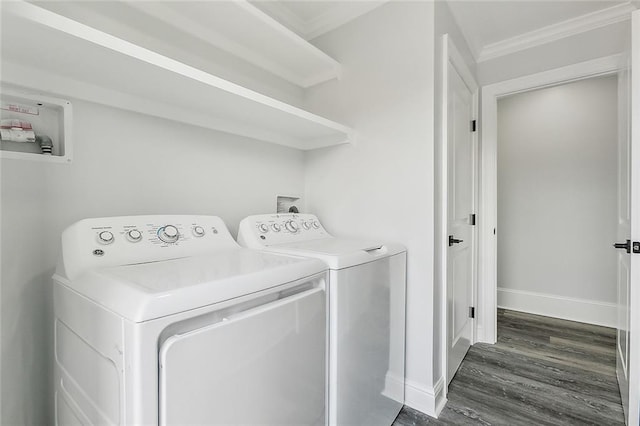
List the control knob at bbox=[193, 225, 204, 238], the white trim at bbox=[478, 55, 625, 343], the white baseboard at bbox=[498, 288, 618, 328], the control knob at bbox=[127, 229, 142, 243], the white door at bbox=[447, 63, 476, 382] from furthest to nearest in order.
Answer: the white baseboard at bbox=[498, 288, 618, 328] < the white trim at bbox=[478, 55, 625, 343] < the white door at bbox=[447, 63, 476, 382] < the control knob at bbox=[193, 225, 204, 238] < the control knob at bbox=[127, 229, 142, 243]

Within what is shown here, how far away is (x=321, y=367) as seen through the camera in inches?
43.4

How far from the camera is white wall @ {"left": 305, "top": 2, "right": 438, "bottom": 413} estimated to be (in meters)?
1.59

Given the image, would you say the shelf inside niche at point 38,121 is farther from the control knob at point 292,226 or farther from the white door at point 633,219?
the white door at point 633,219

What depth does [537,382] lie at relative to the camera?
187cm

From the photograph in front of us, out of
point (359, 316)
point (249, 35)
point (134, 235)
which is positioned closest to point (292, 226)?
point (359, 316)

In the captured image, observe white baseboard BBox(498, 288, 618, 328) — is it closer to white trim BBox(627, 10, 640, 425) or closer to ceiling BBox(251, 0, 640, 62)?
white trim BBox(627, 10, 640, 425)

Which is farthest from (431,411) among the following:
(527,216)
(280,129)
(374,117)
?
(527,216)

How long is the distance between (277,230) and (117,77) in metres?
0.94

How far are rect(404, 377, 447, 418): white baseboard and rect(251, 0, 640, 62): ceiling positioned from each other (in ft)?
7.31

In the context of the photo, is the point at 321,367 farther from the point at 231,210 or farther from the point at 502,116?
the point at 502,116

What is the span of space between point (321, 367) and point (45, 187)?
121 centimetres

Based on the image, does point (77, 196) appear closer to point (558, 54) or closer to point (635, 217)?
point (635, 217)

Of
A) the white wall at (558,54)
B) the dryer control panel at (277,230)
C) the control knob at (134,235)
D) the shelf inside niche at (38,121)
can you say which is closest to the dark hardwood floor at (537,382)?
the dryer control panel at (277,230)

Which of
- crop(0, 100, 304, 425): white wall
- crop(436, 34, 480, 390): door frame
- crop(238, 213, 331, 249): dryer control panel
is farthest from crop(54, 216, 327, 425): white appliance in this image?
crop(436, 34, 480, 390): door frame
